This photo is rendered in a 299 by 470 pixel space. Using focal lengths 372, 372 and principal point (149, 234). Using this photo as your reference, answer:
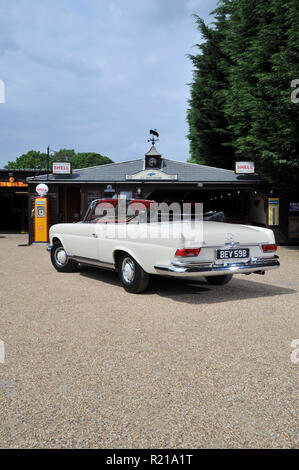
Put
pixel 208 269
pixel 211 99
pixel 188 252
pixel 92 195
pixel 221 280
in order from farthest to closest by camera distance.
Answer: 1. pixel 211 99
2. pixel 92 195
3. pixel 221 280
4. pixel 208 269
5. pixel 188 252

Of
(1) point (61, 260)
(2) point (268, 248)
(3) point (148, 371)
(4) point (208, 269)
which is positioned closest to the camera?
(3) point (148, 371)

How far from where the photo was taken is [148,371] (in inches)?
120

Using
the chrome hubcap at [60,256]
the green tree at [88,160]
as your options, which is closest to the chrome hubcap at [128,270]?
the chrome hubcap at [60,256]

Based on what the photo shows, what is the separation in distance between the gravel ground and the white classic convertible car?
0.50 metres

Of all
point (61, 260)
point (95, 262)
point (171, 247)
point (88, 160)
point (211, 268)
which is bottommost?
point (61, 260)

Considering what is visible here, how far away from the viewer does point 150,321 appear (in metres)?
4.47

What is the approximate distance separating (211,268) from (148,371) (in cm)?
246

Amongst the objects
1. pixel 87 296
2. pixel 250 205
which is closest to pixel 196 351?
pixel 87 296

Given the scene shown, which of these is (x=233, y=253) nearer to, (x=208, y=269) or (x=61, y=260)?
(x=208, y=269)

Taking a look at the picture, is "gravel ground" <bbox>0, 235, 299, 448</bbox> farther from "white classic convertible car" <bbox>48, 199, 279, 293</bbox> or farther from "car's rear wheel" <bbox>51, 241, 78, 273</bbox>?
"car's rear wheel" <bbox>51, 241, 78, 273</bbox>

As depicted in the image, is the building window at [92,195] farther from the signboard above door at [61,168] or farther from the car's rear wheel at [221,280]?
the car's rear wheel at [221,280]

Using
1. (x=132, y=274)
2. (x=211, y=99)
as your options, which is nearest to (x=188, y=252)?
(x=132, y=274)

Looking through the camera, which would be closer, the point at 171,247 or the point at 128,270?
the point at 171,247

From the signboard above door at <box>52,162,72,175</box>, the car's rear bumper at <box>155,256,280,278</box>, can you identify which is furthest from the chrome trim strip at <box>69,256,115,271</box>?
the signboard above door at <box>52,162,72,175</box>
